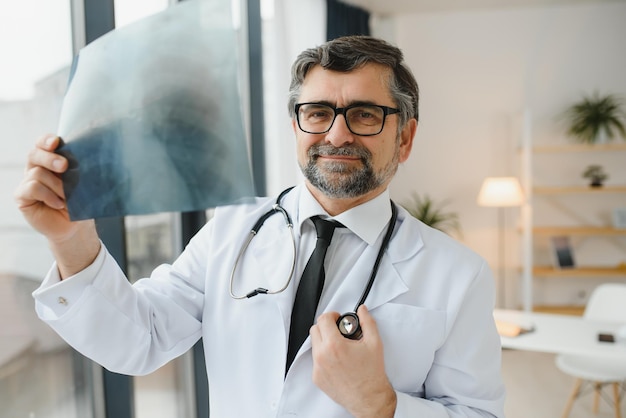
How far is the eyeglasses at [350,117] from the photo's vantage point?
A: 43.6 inches

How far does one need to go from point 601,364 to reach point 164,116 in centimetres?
310

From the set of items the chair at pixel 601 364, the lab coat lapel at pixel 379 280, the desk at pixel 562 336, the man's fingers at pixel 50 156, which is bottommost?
the chair at pixel 601 364

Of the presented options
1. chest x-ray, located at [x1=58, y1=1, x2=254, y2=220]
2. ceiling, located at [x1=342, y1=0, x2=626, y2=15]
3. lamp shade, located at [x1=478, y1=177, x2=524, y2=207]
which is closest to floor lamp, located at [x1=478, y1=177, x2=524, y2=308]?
lamp shade, located at [x1=478, y1=177, x2=524, y2=207]

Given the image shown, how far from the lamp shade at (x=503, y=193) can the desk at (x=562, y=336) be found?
5.81 feet

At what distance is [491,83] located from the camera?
5324 millimetres

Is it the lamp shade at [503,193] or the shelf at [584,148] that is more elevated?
the shelf at [584,148]

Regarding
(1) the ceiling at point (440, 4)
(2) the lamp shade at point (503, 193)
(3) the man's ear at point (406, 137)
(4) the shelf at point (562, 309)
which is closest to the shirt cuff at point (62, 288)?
(3) the man's ear at point (406, 137)

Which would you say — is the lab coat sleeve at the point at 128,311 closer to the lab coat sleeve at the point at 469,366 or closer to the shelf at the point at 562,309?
the lab coat sleeve at the point at 469,366

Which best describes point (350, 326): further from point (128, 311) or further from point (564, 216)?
point (564, 216)

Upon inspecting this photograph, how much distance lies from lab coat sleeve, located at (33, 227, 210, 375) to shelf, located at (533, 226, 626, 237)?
433 centimetres

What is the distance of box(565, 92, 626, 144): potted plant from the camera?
4.84m

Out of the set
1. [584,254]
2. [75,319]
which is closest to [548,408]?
[584,254]

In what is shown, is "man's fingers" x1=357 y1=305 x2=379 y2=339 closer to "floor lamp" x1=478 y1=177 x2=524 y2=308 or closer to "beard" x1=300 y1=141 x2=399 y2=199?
"beard" x1=300 y1=141 x2=399 y2=199

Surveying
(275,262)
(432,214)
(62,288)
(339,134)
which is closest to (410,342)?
(275,262)
